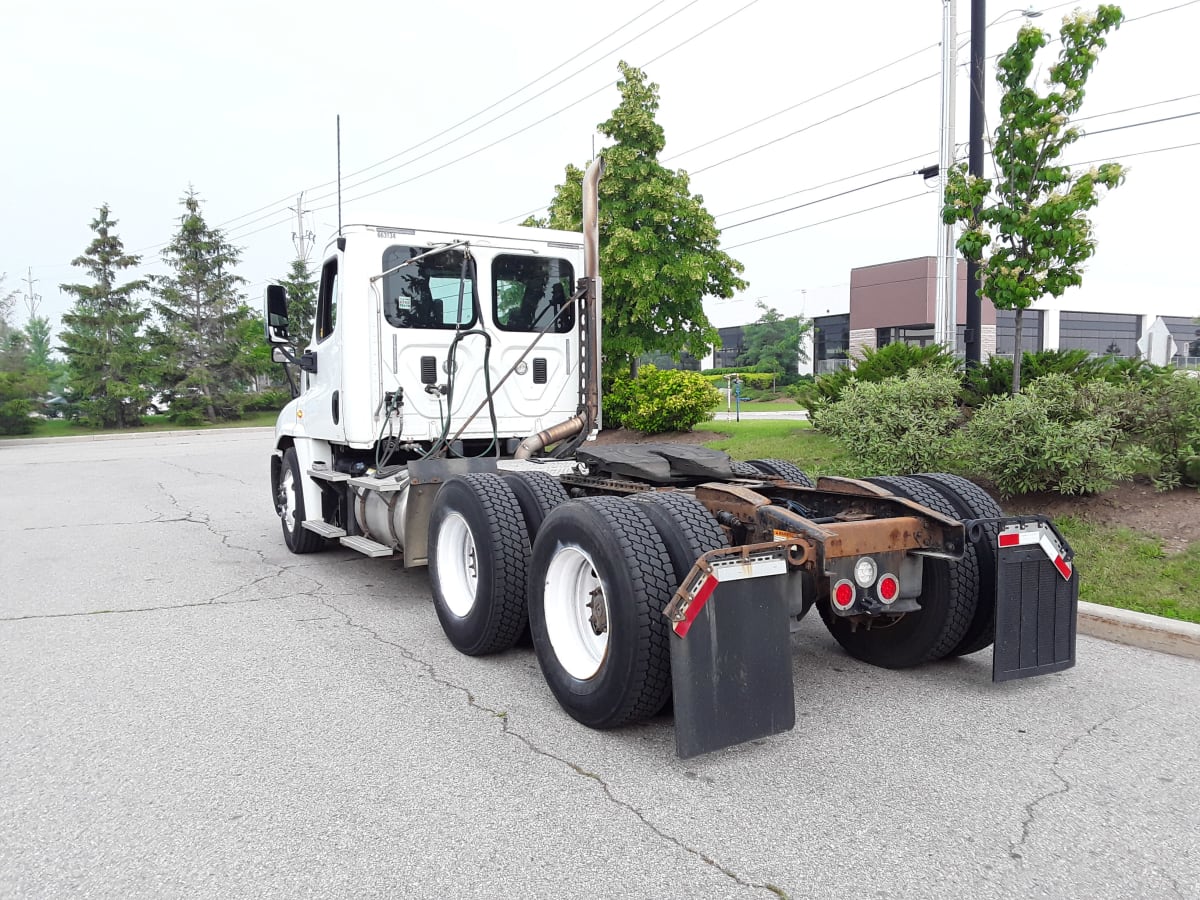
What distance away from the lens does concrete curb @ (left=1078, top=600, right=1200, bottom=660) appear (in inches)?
A: 199

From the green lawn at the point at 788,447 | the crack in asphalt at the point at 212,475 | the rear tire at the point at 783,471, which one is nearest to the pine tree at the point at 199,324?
the crack in asphalt at the point at 212,475

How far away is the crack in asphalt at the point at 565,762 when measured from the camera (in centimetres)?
281

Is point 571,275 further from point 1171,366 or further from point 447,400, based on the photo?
point 1171,366

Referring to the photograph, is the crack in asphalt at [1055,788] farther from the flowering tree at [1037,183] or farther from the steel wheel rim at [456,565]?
the flowering tree at [1037,183]

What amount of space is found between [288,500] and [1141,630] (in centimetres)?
722

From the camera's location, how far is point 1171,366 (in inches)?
328

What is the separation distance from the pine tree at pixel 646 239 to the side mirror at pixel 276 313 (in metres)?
9.39

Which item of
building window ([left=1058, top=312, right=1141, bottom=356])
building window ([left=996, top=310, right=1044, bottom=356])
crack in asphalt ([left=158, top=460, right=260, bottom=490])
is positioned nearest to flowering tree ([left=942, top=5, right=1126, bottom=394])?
crack in asphalt ([left=158, top=460, right=260, bottom=490])

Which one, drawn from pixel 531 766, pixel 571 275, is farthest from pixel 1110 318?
pixel 531 766

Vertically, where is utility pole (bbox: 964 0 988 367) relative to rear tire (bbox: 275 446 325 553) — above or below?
above

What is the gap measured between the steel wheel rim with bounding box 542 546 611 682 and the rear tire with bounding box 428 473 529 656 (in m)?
0.60

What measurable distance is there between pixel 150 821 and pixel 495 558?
2129 mm

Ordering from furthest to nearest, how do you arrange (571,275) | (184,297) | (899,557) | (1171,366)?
1. (184,297)
2. (1171,366)
3. (571,275)
4. (899,557)

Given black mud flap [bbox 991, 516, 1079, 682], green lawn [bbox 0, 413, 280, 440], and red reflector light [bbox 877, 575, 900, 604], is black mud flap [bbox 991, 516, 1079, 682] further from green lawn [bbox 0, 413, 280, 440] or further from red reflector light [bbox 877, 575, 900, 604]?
green lawn [bbox 0, 413, 280, 440]
